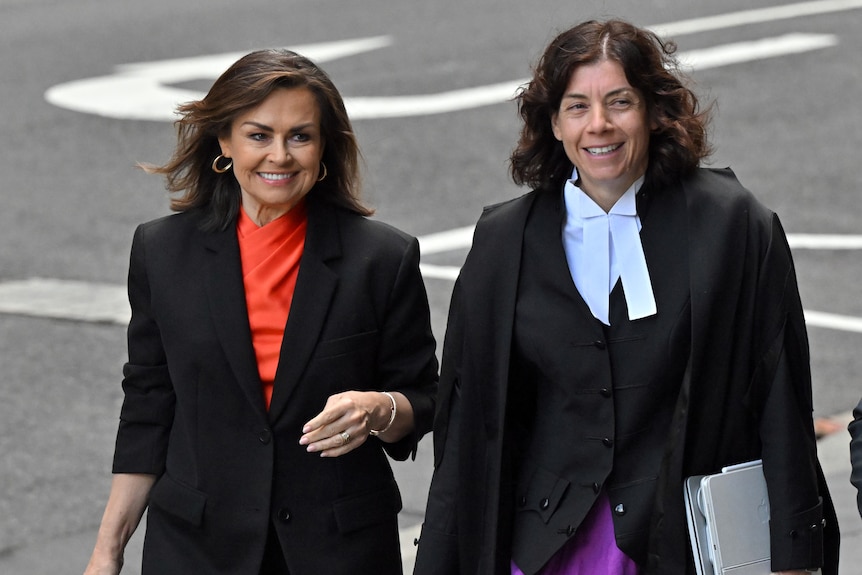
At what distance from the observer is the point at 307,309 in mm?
4199

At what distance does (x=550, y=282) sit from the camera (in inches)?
161

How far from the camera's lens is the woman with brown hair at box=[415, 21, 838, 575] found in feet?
12.8

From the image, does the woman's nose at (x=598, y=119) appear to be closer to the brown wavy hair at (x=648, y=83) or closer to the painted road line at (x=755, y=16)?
the brown wavy hair at (x=648, y=83)

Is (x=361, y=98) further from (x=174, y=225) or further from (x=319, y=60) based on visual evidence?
(x=174, y=225)

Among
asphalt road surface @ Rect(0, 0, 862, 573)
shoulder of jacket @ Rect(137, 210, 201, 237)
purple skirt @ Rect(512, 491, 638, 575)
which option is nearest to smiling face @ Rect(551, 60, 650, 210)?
purple skirt @ Rect(512, 491, 638, 575)

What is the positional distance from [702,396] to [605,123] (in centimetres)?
72

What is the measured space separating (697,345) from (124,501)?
163cm

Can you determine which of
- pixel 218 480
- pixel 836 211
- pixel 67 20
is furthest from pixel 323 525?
pixel 67 20

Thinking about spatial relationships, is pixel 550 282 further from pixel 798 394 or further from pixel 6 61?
pixel 6 61

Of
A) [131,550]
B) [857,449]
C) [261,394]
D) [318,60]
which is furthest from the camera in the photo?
[318,60]

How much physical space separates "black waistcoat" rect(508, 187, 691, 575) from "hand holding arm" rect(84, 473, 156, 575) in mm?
1063

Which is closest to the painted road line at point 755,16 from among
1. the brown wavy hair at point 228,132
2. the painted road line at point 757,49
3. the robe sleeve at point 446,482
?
the painted road line at point 757,49

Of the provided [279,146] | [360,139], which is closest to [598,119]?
[279,146]

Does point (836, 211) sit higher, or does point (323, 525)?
point (323, 525)
